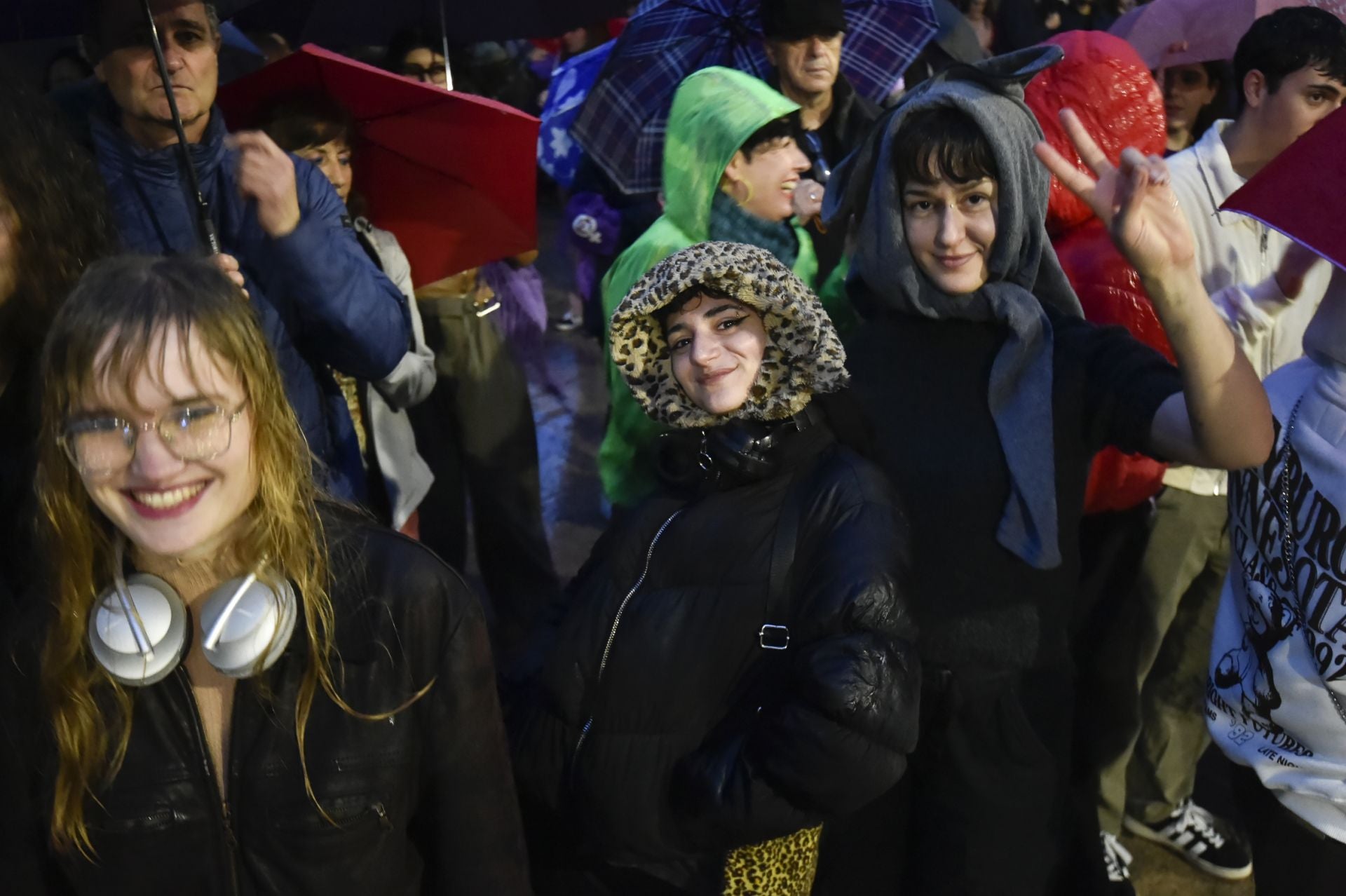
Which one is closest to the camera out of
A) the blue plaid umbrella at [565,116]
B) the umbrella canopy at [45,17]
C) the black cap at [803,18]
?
the umbrella canopy at [45,17]

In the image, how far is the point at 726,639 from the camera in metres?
1.95

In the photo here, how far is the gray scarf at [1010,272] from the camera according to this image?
2254 mm

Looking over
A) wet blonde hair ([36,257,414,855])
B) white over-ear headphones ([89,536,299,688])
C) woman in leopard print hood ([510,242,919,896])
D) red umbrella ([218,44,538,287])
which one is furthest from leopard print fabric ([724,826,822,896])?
red umbrella ([218,44,538,287])

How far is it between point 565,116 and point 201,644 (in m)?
3.72

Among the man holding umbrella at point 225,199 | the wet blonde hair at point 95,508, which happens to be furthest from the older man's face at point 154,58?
the wet blonde hair at point 95,508

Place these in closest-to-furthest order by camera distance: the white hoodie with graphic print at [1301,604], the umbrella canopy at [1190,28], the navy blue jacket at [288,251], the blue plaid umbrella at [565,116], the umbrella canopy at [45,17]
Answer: the white hoodie with graphic print at [1301,604] < the umbrella canopy at [45,17] < the navy blue jacket at [288,251] < the umbrella canopy at [1190,28] < the blue plaid umbrella at [565,116]

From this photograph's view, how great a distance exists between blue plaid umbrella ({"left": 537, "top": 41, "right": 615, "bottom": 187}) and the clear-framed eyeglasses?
11.6 feet

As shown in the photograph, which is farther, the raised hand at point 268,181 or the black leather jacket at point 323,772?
the raised hand at point 268,181

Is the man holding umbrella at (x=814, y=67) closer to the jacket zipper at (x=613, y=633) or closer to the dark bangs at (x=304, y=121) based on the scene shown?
the dark bangs at (x=304, y=121)

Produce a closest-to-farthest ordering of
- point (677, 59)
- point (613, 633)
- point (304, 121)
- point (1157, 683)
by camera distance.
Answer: point (613, 633) → point (304, 121) → point (1157, 683) → point (677, 59)

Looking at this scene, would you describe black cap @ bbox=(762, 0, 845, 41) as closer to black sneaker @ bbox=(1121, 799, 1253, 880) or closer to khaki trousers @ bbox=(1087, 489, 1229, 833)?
khaki trousers @ bbox=(1087, 489, 1229, 833)

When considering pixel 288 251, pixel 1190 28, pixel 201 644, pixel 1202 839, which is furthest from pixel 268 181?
pixel 1190 28

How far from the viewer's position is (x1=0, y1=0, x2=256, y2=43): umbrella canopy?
7.79ft

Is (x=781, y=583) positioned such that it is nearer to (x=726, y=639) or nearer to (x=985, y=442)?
(x=726, y=639)
